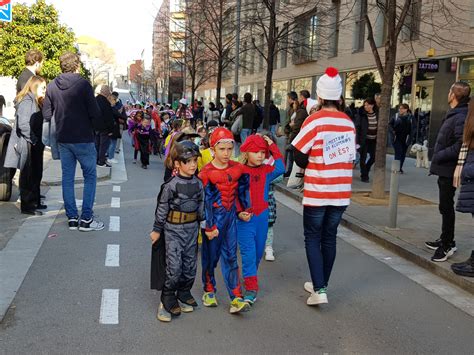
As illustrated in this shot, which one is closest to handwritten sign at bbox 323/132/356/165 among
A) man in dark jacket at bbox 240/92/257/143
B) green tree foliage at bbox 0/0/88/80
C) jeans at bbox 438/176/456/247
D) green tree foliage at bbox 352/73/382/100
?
jeans at bbox 438/176/456/247

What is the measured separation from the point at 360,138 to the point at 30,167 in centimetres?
808

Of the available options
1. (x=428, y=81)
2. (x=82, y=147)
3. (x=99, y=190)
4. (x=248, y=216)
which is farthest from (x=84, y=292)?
(x=428, y=81)

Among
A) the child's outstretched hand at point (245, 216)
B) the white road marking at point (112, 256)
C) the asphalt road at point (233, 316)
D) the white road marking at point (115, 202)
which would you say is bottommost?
the asphalt road at point (233, 316)

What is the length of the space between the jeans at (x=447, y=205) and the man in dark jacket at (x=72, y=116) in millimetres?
4207

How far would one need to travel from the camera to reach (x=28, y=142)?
7.35 metres

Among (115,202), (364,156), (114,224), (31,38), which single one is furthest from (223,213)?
(31,38)

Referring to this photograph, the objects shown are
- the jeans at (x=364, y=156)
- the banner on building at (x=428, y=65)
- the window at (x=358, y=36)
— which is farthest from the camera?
the window at (x=358, y=36)

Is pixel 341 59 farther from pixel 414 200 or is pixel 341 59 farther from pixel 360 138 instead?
pixel 414 200

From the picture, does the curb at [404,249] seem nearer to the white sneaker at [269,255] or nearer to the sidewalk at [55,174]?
the white sneaker at [269,255]

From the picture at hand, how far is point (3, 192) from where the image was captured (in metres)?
8.16

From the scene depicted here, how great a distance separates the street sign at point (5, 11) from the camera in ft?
27.0

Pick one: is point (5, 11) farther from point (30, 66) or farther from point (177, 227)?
point (177, 227)

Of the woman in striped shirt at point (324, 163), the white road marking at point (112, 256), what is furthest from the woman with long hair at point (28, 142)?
the woman in striped shirt at point (324, 163)

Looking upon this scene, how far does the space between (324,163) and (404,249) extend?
8.67ft
